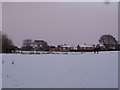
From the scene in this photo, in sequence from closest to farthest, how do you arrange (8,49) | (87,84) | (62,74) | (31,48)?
1. (87,84)
2. (62,74)
3. (8,49)
4. (31,48)

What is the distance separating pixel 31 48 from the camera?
2822 centimetres

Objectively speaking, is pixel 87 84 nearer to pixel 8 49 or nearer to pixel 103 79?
pixel 103 79

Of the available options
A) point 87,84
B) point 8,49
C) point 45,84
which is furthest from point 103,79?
point 8,49

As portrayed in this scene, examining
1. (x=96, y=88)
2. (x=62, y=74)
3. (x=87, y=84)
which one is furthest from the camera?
(x=62, y=74)

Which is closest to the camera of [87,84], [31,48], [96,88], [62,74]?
[96,88]

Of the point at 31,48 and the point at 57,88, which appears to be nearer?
the point at 57,88

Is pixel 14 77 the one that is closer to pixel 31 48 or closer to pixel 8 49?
pixel 8 49

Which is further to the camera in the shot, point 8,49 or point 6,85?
point 8,49

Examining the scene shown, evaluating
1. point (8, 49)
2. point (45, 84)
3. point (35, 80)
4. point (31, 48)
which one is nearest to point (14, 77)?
point (35, 80)

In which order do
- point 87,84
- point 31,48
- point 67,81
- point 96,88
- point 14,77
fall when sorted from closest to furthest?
point 96,88 < point 87,84 < point 67,81 < point 14,77 < point 31,48

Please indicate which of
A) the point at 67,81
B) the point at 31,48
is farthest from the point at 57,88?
the point at 31,48

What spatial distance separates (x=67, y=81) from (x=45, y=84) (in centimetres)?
70

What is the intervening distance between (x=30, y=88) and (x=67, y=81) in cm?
141

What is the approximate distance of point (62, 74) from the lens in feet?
29.9
